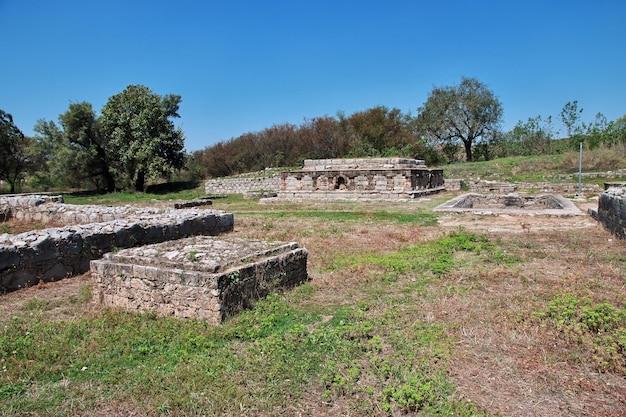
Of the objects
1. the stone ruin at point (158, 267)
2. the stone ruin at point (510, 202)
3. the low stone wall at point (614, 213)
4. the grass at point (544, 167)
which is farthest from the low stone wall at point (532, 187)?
the stone ruin at point (158, 267)

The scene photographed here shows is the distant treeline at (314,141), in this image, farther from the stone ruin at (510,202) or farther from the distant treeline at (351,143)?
the stone ruin at (510,202)

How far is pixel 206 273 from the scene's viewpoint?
4258 millimetres

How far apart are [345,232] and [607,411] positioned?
709cm

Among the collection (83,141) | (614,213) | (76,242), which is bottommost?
(614,213)

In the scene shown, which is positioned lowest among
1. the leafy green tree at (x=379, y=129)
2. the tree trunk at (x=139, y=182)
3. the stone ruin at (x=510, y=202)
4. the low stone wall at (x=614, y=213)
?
the stone ruin at (x=510, y=202)

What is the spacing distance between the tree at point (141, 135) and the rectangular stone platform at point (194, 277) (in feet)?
83.6

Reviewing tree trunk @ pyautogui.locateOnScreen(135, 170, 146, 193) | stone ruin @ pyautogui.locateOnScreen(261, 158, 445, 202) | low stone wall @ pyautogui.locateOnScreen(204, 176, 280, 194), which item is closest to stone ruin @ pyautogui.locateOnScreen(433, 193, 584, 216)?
stone ruin @ pyautogui.locateOnScreen(261, 158, 445, 202)

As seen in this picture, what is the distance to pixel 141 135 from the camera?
95.5ft

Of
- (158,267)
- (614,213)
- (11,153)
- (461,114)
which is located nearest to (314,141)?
(461,114)

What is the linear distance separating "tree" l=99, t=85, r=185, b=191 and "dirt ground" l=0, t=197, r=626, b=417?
945 inches

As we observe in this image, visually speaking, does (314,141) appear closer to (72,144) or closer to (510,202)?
(72,144)

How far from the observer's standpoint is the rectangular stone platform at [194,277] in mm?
4230

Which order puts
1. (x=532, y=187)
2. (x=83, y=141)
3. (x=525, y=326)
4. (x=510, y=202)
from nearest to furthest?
1. (x=525, y=326)
2. (x=510, y=202)
3. (x=532, y=187)
4. (x=83, y=141)

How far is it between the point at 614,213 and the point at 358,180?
12061mm
